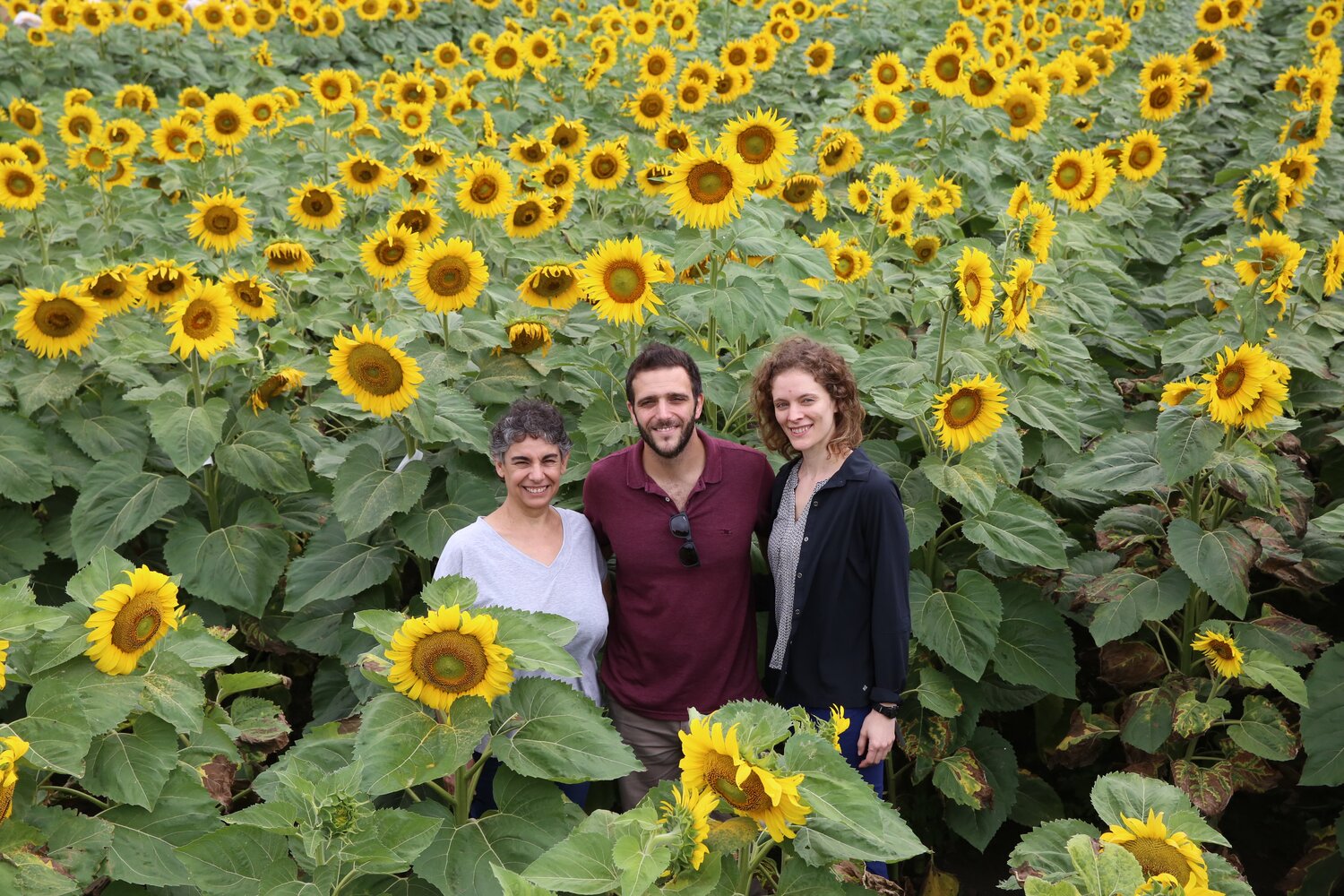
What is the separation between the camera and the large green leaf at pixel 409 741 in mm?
2238

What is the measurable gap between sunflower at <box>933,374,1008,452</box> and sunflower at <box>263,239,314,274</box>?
117 inches

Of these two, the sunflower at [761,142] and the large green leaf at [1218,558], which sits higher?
the sunflower at [761,142]

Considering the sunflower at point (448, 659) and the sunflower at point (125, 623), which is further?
the sunflower at point (125, 623)

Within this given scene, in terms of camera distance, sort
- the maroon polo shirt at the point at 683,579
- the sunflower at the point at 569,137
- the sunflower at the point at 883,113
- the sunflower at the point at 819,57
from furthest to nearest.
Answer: the sunflower at the point at 819,57
the sunflower at the point at 883,113
the sunflower at the point at 569,137
the maroon polo shirt at the point at 683,579

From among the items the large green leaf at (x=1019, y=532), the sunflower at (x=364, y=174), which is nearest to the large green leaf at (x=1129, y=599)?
the large green leaf at (x=1019, y=532)

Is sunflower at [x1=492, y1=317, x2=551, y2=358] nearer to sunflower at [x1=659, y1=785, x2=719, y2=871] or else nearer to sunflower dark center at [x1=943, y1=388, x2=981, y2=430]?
sunflower dark center at [x1=943, y1=388, x2=981, y2=430]

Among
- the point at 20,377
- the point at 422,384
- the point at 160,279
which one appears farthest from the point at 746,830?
the point at 20,377

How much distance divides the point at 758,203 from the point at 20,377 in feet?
9.41

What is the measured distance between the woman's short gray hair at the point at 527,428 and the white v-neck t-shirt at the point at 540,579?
0.80 feet

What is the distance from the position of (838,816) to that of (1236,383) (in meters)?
2.33

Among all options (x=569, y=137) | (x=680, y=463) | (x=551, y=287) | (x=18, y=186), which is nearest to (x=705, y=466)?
(x=680, y=463)

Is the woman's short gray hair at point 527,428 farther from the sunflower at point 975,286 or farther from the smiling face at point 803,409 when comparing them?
the sunflower at point 975,286

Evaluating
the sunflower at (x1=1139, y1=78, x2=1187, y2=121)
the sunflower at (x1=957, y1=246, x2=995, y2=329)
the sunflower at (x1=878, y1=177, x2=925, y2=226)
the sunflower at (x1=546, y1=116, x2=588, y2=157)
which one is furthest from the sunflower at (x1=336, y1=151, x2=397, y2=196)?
the sunflower at (x1=1139, y1=78, x2=1187, y2=121)

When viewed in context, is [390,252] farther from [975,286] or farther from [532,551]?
[975,286]
